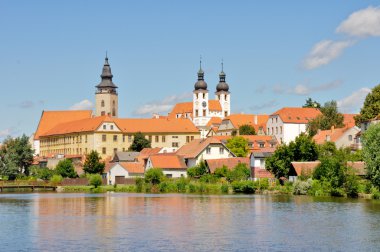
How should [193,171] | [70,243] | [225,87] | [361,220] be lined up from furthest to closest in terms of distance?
[225,87], [193,171], [361,220], [70,243]

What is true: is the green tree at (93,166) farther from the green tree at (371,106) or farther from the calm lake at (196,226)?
the calm lake at (196,226)

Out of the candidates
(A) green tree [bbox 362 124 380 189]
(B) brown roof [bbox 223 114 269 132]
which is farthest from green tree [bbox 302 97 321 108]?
(A) green tree [bbox 362 124 380 189]

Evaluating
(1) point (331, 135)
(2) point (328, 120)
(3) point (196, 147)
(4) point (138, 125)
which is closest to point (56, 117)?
(4) point (138, 125)

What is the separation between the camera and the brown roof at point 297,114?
10600 cm

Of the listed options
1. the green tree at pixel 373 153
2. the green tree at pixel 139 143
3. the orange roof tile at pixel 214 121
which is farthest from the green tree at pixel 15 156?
the orange roof tile at pixel 214 121

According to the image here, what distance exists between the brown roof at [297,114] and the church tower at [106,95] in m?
35.3

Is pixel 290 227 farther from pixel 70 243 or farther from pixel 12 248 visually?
pixel 12 248

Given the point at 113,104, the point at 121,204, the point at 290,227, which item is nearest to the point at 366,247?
the point at 290,227

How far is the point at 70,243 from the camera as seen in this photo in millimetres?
26625

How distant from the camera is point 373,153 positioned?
47.0 meters

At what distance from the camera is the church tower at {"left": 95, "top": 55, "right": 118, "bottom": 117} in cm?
13162

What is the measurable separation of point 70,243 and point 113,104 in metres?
107

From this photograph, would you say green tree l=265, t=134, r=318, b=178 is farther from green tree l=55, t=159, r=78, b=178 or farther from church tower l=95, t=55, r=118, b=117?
church tower l=95, t=55, r=118, b=117

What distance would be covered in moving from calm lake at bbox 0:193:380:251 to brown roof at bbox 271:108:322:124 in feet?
199
